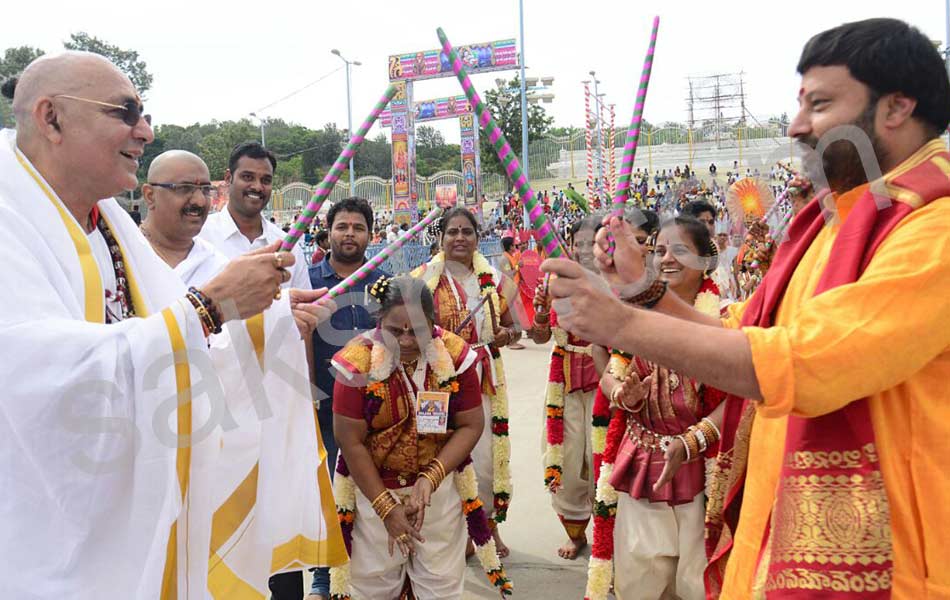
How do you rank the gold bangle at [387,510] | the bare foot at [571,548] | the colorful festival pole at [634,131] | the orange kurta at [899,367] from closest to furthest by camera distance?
the orange kurta at [899,367] < the colorful festival pole at [634,131] < the gold bangle at [387,510] < the bare foot at [571,548]

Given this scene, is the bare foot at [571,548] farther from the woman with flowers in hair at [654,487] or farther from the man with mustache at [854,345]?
the man with mustache at [854,345]

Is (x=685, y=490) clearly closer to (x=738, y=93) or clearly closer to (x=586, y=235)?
(x=586, y=235)

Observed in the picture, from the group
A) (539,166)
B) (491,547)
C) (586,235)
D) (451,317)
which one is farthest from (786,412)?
(539,166)

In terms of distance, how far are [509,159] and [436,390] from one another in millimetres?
2165

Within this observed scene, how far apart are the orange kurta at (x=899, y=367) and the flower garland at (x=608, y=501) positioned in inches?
71.4

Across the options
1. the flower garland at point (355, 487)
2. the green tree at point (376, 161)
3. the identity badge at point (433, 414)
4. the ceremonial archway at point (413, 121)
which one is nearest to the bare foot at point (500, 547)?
the flower garland at point (355, 487)

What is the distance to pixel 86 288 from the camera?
2.19 metres

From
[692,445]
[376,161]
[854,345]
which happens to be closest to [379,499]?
[692,445]

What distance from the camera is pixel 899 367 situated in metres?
1.48

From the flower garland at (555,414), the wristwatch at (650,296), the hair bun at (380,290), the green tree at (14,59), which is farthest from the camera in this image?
the green tree at (14,59)

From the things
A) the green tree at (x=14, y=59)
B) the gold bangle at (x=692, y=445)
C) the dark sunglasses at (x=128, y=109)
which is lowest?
the gold bangle at (x=692, y=445)

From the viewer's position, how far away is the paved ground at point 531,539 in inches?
171

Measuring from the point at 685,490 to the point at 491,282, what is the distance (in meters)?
2.51

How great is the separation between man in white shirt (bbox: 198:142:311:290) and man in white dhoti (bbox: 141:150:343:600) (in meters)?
1.73
